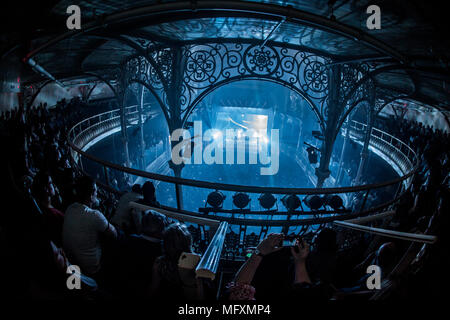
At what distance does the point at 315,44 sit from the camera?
584 cm

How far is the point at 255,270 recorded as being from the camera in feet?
5.67

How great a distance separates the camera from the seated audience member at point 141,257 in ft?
6.05

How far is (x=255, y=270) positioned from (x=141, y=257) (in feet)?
3.32

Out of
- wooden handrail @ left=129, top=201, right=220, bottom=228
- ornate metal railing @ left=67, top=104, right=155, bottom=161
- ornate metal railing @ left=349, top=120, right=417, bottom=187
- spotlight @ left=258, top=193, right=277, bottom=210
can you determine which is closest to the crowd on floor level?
wooden handrail @ left=129, top=201, right=220, bottom=228

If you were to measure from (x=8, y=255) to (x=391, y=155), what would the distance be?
42.0 feet

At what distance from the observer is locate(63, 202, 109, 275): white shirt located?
204 centimetres

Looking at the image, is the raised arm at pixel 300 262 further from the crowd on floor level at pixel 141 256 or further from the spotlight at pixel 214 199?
the spotlight at pixel 214 199

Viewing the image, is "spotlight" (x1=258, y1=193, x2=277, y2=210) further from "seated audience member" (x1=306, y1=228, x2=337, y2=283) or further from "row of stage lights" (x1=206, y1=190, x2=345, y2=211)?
"seated audience member" (x1=306, y1=228, x2=337, y2=283)

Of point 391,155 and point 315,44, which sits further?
point 391,155

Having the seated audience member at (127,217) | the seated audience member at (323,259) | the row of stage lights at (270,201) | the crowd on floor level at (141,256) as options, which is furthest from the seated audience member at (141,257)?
the row of stage lights at (270,201)

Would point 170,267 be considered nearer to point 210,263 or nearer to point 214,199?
point 210,263

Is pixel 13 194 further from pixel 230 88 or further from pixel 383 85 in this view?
pixel 230 88

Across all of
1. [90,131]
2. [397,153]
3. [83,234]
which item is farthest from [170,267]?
[397,153]
